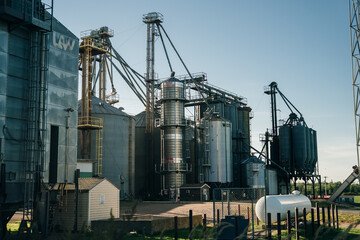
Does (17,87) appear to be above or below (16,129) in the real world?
above

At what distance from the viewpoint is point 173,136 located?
2172 inches

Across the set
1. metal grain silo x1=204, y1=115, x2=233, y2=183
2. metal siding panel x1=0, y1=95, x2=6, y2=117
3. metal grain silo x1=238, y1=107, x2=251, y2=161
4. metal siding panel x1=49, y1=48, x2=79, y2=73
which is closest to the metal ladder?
metal siding panel x1=49, y1=48, x2=79, y2=73

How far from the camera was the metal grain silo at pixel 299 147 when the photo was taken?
213 ft

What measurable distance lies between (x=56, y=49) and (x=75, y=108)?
162 inches

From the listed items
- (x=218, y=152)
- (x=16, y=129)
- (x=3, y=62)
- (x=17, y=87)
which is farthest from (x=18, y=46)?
(x=218, y=152)

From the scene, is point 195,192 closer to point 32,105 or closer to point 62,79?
point 62,79

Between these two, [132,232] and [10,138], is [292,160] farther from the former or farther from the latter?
[10,138]

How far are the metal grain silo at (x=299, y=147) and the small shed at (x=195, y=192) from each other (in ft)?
63.6

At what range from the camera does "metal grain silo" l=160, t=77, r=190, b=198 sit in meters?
54.5

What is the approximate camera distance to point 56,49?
25.9 m

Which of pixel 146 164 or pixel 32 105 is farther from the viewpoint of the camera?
pixel 146 164

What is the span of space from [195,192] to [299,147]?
22182 mm

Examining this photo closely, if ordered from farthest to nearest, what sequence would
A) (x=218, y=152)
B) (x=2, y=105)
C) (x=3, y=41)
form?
(x=218, y=152), (x=3, y=41), (x=2, y=105)

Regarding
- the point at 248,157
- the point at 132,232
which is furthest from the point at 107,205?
the point at 248,157
